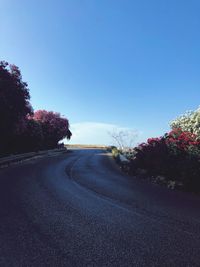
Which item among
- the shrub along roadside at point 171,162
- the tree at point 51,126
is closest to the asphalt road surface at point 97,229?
the shrub along roadside at point 171,162

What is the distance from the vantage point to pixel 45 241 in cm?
568

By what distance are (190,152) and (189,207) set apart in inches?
248

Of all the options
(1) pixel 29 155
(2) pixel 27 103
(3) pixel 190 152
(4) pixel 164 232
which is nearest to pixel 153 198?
(4) pixel 164 232

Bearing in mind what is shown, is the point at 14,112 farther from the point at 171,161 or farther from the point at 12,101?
the point at 171,161

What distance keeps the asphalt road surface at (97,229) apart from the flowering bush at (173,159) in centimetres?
280

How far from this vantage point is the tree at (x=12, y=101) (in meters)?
24.6

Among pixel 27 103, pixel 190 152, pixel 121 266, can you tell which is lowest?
pixel 121 266

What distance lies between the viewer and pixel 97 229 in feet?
21.6

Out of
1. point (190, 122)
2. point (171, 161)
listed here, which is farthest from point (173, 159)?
point (190, 122)

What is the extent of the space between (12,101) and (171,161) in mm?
14271

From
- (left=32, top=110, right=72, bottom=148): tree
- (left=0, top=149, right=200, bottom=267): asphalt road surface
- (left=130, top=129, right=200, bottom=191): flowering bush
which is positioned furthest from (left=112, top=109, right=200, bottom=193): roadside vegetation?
(left=32, top=110, right=72, bottom=148): tree

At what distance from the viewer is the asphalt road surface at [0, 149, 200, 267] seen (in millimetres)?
4934

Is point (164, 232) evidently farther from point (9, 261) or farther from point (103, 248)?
point (9, 261)

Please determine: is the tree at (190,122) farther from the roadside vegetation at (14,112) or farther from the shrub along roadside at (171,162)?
the roadside vegetation at (14,112)
